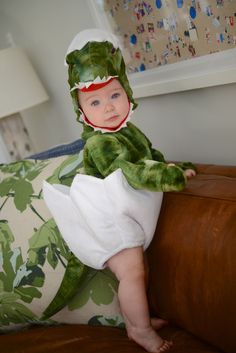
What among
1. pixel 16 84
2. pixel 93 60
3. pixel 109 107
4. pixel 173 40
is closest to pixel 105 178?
pixel 109 107

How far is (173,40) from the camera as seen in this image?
4.33ft

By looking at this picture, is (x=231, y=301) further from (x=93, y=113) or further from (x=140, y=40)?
(x=140, y=40)

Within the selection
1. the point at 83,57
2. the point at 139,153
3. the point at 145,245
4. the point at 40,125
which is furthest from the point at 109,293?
the point at 40,125

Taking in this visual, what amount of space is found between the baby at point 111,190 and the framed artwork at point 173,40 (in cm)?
32

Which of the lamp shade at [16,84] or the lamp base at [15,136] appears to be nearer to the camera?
the lamp shade at [16,84]

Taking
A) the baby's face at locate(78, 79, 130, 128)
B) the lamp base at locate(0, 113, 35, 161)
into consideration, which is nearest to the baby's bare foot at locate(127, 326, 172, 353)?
the baby's face at locate(78, 79, 130, 128)

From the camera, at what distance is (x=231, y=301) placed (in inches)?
31.2

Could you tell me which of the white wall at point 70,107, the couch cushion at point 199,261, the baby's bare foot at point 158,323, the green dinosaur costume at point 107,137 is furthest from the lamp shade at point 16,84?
the baby's bare foot at point 158,323

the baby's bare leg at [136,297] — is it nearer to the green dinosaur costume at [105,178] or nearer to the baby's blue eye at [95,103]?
the green dinosaur costume at [105,178]

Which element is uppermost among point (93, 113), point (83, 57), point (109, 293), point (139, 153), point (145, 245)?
point (83, 57)

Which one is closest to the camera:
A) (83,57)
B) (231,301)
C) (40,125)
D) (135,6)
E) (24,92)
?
(231,301)

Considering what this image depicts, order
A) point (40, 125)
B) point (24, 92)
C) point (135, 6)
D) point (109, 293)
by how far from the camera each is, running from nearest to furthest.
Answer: point (109, 293)
point (135, 6)
point (24, 92)
point (40, 125)

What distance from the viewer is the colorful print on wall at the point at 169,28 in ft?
3.67

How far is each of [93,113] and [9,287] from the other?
56 cm
